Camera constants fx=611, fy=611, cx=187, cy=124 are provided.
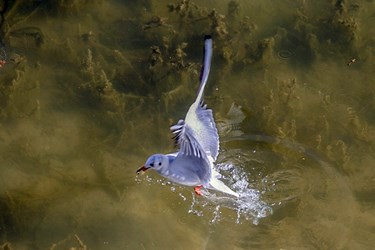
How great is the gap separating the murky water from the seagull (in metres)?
0.55

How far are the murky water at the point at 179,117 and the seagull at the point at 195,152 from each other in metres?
0.55

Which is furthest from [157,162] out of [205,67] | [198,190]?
[205,67]

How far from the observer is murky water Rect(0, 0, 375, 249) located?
6.02 metres

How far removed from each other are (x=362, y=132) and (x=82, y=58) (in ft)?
10.9

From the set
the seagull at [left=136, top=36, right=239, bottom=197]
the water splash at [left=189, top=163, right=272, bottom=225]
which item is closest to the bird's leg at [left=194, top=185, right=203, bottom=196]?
the water splash at [left=189, top=163, right=272, bottom=225]

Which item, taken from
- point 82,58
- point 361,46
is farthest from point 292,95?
point 82,58

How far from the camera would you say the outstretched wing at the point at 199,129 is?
4819 mm

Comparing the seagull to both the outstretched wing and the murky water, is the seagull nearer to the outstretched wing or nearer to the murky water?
the outstretched wing

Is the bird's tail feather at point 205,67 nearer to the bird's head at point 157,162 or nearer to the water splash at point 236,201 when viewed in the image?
the bird's head at point 157,162

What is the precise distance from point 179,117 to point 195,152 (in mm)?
1753

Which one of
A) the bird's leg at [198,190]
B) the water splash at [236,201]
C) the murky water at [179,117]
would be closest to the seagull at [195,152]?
the bird's leg at [198,190]

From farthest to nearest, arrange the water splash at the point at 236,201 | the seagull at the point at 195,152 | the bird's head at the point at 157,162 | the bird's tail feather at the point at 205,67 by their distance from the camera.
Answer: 1. the water splash at the point at 236,201
2. the bird's head at the point at 157,162
3. the seagull at the point at 195,152
4. the bird's tail feather at the point at 205,67

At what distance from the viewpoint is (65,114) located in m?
6.77

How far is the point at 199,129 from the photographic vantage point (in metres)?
5.26
